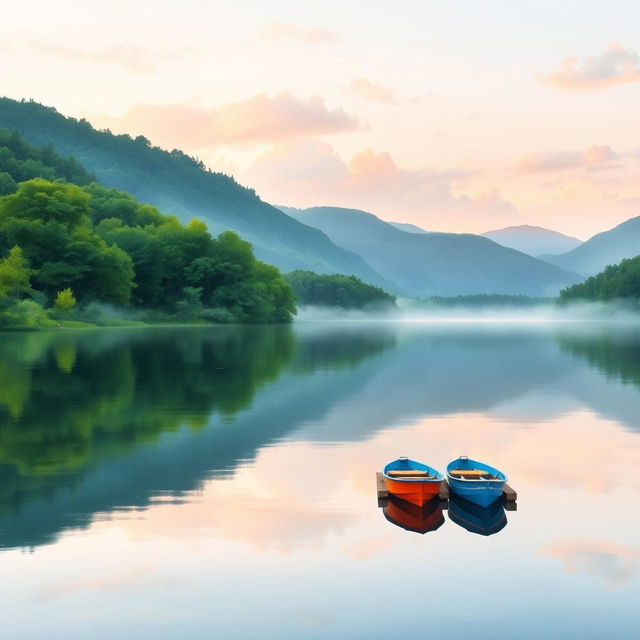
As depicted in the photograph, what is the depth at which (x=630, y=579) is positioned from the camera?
15609 millimetres

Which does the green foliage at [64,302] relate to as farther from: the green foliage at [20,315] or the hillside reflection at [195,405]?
the hillside reflection at [195,405]

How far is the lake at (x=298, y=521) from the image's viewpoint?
45.8 feet

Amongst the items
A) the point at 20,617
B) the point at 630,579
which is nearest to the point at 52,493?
the point at 20,617

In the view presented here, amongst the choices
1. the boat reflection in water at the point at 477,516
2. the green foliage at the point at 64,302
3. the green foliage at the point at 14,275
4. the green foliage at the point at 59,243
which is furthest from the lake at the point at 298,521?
the green foliage at the point at 59,243

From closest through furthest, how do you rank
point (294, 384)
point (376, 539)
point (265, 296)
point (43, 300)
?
point (376, 539)
point (294, 384)
point (43, 300)
point (265, 296)

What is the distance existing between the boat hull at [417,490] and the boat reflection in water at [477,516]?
1.64 ft

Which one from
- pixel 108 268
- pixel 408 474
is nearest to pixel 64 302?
pixel 108 268

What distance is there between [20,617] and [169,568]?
2918 mm

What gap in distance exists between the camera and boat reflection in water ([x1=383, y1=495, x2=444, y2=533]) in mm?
18938

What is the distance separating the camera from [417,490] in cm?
2033

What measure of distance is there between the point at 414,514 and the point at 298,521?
261cm

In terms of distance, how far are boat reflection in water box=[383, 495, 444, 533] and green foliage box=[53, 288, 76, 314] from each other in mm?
117360

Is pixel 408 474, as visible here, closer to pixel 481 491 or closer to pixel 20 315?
pixel 481 491

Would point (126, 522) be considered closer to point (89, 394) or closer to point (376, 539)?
point (376, 539)
